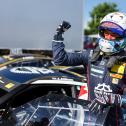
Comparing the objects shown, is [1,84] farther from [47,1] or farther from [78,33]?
[78,33]

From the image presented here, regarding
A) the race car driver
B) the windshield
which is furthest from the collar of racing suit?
the windshield

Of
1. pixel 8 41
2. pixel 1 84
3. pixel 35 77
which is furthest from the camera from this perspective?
pixel 8 41

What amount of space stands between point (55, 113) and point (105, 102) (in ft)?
1.28

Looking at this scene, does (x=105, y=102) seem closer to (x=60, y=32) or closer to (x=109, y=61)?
(x=109, y=61)

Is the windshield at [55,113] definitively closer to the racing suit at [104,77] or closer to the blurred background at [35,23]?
the racing suit at [104,77]

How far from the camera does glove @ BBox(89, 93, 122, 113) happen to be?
3.34m

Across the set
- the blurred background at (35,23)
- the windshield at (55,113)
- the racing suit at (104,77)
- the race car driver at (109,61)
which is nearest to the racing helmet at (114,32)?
the race car driver at (109,61)

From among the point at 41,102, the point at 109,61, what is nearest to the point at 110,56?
the point at 109,61

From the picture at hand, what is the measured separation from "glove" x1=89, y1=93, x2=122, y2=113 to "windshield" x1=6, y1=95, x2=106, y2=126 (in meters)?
0.06

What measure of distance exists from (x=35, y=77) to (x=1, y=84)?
17.1 inches

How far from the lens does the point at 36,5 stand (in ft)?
37.7

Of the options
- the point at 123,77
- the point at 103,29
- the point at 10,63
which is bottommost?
the point at 10,63

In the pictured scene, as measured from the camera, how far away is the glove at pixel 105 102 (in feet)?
11.0

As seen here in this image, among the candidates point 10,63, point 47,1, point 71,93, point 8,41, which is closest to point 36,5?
point 47,1
